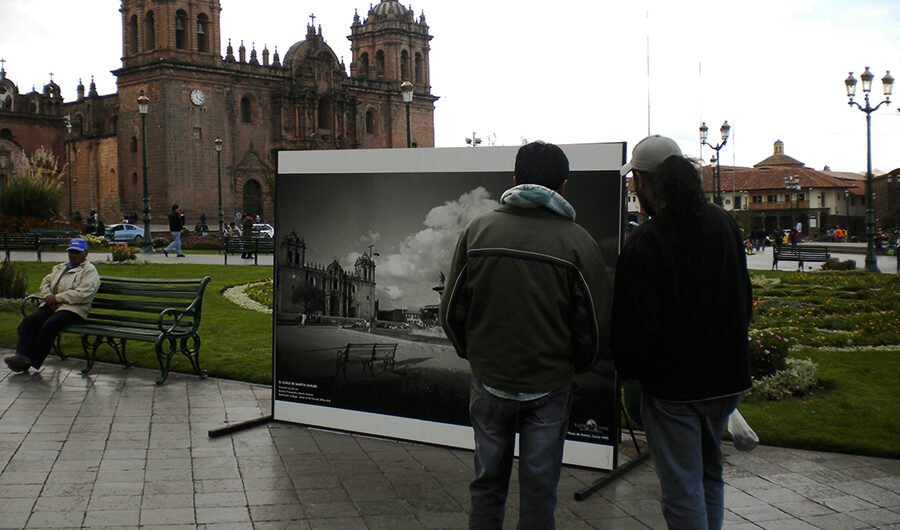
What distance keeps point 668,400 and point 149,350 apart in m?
7.96

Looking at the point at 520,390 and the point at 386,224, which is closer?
the point at 520,390

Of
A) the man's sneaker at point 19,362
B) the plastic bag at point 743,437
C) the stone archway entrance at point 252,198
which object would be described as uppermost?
the stone archway entrance at point 252,198

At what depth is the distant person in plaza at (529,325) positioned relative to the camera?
11.3 feet

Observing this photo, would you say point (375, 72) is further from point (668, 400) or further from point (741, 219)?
point (668, 400)

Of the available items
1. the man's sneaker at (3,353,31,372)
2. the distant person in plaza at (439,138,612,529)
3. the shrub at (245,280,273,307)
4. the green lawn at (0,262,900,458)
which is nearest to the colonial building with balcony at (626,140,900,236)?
the green lawn at (0,262,900,458)

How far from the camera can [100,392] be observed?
7.63 m

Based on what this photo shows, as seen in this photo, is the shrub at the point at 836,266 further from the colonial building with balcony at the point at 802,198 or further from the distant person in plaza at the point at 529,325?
the colonial building with balcony at the point at 802,198

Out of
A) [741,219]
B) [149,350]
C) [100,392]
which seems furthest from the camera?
[741,219]

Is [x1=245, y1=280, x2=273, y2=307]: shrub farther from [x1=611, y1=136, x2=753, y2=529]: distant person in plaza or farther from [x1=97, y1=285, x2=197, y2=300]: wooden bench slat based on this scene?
[x1=611, y1=136, x2=753, y2=529]: distant person in plaza

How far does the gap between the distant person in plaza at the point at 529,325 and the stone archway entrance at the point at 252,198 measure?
60.6m

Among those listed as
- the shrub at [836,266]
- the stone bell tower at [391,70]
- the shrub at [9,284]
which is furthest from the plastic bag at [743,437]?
the stone bell tower at [391,70]

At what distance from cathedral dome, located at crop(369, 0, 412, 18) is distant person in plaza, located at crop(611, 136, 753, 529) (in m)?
74.9

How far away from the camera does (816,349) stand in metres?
10.3

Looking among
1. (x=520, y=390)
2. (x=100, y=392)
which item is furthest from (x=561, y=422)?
(x=100, y=392)
